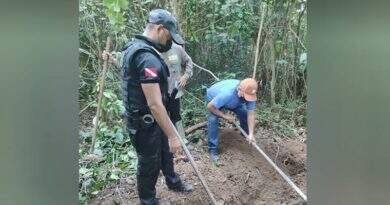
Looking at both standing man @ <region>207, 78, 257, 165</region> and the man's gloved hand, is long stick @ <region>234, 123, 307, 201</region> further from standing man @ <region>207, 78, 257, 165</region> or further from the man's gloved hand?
the man's gloved hand

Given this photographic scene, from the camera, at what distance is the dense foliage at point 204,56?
230 centimetres

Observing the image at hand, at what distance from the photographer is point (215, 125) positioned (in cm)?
244

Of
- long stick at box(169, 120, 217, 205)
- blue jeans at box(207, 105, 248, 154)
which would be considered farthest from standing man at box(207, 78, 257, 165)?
long stick at box(169, 120, 217, 205)

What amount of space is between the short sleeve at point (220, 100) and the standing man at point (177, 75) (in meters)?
0.16

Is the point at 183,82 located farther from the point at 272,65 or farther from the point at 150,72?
the point at 272,65

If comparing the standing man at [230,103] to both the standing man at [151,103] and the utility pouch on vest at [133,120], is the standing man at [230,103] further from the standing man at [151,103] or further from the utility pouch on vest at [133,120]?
the utility pouch on vest at [133,120]

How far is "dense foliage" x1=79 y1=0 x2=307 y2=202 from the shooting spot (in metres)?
2.30

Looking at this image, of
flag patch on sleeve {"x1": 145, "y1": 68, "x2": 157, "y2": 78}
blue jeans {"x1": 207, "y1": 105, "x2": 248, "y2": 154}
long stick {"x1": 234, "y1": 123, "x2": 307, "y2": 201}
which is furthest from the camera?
blue jeans {"x1": 207, "y1": 105, "x2": 248, "y2": 154}

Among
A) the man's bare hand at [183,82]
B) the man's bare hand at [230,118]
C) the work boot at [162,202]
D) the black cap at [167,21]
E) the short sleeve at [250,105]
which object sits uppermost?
the black cap at [167,21]

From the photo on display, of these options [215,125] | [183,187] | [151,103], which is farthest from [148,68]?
[183,187]

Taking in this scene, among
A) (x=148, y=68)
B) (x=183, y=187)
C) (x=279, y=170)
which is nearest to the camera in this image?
(x=148, y=68)

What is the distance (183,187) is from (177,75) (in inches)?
19.7

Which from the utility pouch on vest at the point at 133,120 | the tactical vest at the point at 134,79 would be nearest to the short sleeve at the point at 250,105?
the tactical vest at the point at 134,79
